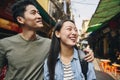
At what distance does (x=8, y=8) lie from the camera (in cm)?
1102

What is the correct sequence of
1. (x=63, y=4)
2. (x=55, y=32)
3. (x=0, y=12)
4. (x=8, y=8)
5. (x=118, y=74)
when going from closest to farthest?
(x=55, y=32) → (x=0, y=12) → (x=8, y=8) → (x=118, y=74) → (x=63, y=4)

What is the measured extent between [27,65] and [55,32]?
1.60 ft

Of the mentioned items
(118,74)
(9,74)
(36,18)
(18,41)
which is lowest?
(118,74)

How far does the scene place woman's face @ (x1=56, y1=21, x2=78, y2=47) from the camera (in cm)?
312

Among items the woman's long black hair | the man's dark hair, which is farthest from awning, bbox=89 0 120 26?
the woman's long black hair

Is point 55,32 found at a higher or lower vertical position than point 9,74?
higher

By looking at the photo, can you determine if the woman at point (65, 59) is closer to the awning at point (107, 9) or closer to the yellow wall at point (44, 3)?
the awning at point (107, 9)

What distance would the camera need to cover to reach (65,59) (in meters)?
3.18

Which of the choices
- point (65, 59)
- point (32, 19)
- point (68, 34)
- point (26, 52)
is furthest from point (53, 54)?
point (32, 19)

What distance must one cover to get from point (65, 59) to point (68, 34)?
261mm

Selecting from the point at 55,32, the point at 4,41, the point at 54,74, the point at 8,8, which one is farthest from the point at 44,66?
the point at 8,8

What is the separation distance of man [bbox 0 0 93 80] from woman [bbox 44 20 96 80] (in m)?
0.25

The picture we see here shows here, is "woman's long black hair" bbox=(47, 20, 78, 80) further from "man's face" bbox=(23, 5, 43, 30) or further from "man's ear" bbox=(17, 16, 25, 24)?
"man's ear" bbox=(17, 16, 25, 24)

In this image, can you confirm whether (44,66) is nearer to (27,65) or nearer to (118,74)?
(27,65)
